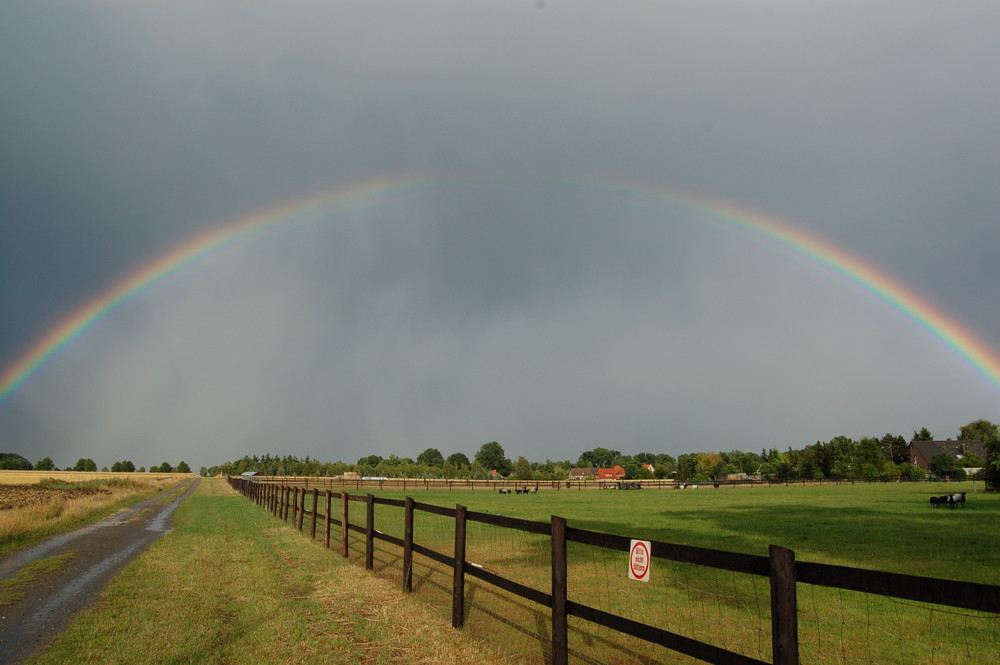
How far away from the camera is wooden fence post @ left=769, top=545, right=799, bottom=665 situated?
3484mm

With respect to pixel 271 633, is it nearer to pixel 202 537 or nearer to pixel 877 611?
pixel 877 611

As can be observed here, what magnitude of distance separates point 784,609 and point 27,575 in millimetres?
13079

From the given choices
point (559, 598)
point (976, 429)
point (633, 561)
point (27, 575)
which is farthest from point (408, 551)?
point (976, 429)

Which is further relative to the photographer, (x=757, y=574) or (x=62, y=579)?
(x=62, y=579)

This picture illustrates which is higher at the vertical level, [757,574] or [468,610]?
[757,574]

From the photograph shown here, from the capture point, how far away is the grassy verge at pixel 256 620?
6320mm

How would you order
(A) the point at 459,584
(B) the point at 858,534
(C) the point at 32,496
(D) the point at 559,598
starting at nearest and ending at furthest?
(D) the point at 559,598, (A) the point at 459,584, (B) the point at 858,534, (C) the point at 32,496

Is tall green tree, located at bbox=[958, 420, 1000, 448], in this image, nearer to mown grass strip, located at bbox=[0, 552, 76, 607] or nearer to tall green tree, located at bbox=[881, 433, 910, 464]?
tall green tree, located at bbox=[881, 433, 910, 464]

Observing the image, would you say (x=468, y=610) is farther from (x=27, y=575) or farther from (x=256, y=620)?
(x=27, y=575)

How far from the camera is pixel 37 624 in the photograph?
7422mm

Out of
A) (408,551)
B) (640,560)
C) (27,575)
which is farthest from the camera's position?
(27,575)

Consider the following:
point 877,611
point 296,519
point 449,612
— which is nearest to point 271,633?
point 449,612

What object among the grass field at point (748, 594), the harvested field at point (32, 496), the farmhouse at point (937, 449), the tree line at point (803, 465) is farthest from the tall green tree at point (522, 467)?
the grass field at point (748, 594)

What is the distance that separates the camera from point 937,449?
118 m
